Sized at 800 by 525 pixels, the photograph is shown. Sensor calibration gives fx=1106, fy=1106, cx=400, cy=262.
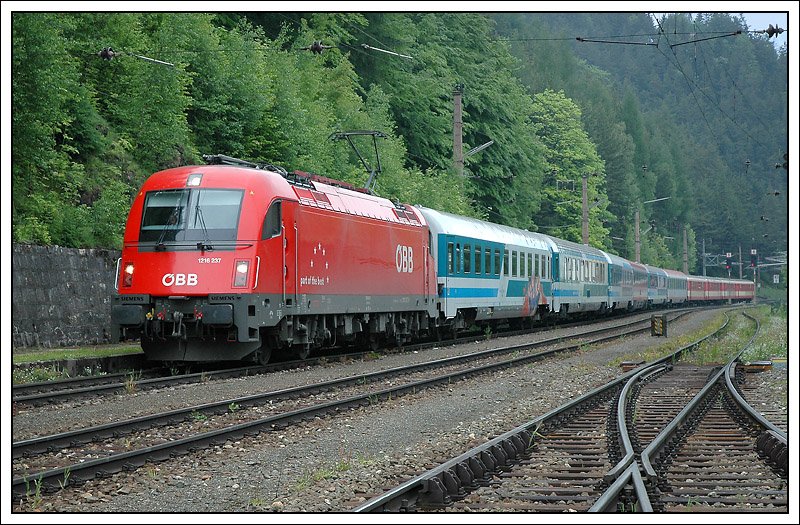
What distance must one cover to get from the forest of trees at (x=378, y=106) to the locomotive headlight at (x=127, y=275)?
13.7ft

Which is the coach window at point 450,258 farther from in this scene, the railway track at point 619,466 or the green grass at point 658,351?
the railway track at point 619,466

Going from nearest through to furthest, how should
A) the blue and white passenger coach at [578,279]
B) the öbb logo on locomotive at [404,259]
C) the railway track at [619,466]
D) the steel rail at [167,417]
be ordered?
1. the railway track at [619,466]
2. the steel rail at [167,417]
3. the öbb logo on locomotive at [404,259]
4. the blue and white passenger coach at [578,279]

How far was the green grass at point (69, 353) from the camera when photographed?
1734cm

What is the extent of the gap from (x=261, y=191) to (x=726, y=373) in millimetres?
8294

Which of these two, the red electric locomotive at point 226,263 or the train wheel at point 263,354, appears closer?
the red electric locomotive at point 226,263

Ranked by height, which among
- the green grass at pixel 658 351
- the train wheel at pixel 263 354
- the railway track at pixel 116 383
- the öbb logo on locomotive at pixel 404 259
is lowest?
Result: the green grass at pixel 658 351

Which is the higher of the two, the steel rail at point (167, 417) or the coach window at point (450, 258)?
the coach window at point (450, 258)

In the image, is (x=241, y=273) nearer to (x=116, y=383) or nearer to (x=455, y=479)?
(x=116, y=383)

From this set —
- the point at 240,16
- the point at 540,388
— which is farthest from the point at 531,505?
the point at 240,16

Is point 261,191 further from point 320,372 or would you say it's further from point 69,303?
point 69,303

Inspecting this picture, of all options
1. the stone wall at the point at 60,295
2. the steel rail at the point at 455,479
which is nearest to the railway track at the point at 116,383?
the stone wall at the point at 60,295

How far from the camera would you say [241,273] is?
16719 mm

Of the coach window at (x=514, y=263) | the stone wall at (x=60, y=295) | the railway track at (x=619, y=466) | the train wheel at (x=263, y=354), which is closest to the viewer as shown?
the railway track at (x=619, y=466)

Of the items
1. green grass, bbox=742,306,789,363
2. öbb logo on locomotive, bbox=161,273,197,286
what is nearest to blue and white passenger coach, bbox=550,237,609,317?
green grass, bbox=742,306,789,363
